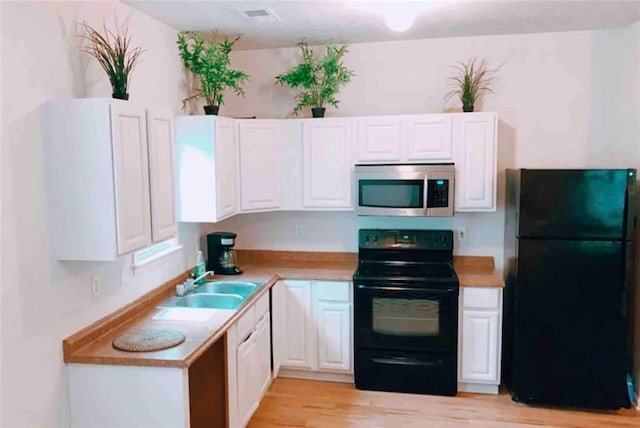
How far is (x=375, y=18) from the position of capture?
345 cm

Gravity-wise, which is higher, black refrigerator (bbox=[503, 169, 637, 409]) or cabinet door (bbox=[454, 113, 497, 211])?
cabinet door (bbox=[454, 113, 497, 211])

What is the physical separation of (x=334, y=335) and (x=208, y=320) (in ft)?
4.36

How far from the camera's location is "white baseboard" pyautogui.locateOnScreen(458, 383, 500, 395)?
12.8 ft

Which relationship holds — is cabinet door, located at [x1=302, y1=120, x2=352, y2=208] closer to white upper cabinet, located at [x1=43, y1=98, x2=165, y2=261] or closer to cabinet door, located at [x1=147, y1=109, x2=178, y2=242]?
cabinet door, located at [x1=147, y1=109, x2=178, y2=242]

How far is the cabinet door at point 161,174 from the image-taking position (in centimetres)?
270

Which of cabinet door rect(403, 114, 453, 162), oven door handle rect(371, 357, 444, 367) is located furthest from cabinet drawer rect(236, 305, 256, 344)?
cabinet door rect(403, 114, 453, 162)

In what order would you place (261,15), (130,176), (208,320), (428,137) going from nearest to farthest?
(130,176), (208,320), (261,15), (428,137)

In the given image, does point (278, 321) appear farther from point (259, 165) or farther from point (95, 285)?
point (95, 285)

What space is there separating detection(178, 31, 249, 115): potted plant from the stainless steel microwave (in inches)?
45.0

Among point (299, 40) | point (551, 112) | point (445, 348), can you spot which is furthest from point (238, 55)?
point (445, 348)

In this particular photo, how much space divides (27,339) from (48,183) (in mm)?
687

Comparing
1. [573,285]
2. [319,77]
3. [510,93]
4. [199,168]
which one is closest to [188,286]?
[199,168]

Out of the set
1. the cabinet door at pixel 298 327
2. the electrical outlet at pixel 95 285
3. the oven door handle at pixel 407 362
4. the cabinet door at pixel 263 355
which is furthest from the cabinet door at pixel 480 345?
the electrical outlet at pixel 95 285

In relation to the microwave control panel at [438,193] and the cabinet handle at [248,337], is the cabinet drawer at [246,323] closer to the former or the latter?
the cabinet handle at [248,337]
